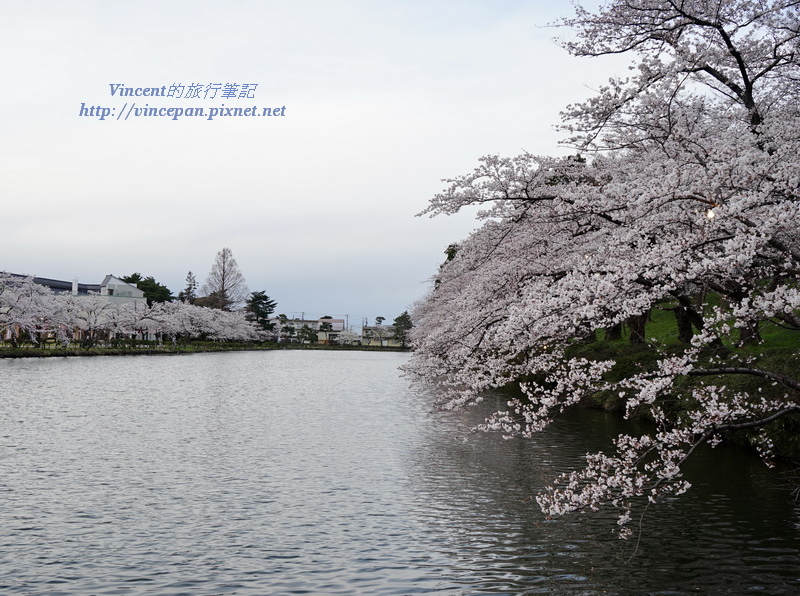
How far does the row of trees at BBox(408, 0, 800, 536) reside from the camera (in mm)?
8711

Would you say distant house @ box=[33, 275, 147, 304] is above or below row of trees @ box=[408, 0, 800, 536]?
above

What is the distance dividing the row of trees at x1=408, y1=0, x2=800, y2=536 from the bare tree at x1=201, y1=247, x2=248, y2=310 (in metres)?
101

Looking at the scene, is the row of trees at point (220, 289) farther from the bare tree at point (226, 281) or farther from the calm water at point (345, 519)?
the calm water at point (345, 519)

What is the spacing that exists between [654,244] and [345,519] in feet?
21.9

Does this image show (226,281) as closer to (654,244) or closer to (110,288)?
(110,288)

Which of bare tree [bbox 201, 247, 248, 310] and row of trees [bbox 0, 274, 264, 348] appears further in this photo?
bare tree [bbox 201, 247, 248, 310]

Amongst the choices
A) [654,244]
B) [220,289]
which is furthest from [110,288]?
[654,244]

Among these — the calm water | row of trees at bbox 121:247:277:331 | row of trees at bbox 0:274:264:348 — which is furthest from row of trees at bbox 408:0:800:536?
row of trees at bbox 121:247:277:331

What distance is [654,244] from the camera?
1047 centimetres

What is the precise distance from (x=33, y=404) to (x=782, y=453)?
79.7 feet

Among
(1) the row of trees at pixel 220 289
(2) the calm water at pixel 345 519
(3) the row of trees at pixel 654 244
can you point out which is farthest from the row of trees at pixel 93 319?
(3) the row of trees at pixel 654 244

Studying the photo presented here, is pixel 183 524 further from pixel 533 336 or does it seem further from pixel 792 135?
pixel 792 135

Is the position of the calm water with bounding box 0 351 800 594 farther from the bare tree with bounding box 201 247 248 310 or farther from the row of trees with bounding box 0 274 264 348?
the bare tree with bounding box 201 247 248 310

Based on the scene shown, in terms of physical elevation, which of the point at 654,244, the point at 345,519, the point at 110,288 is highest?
the point at 110,288
